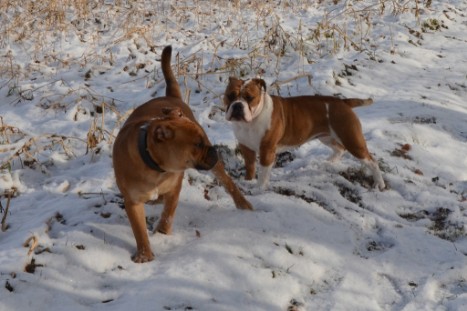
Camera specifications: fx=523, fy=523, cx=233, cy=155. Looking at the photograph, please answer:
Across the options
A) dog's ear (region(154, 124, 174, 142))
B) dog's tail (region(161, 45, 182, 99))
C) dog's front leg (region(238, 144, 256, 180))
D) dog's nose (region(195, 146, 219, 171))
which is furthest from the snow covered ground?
dog's ear (region(154, 124, 174, 142))

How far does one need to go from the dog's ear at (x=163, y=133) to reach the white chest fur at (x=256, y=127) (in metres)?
1.83

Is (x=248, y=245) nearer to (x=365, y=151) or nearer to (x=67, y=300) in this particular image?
(x=67, y=300)

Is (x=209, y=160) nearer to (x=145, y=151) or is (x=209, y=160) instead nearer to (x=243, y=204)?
(x=145, y=151)

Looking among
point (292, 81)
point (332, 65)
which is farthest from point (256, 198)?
point (332, 65)

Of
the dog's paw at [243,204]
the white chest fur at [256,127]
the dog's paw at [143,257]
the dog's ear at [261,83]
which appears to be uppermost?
the dog's ear at [261,83]

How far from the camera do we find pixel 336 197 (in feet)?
16.5

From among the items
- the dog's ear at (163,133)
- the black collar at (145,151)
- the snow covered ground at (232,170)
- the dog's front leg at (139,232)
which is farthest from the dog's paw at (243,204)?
the dog's ear at (163,133)

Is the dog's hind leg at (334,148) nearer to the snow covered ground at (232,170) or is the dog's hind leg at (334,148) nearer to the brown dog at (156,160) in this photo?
the snow covered ground at (232,170)

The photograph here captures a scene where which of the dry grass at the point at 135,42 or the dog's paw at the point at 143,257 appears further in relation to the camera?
the dry grass at the point at 135,42

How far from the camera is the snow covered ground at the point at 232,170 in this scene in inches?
141

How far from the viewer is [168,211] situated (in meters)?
4.08

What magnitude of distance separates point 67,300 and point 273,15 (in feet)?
27.5

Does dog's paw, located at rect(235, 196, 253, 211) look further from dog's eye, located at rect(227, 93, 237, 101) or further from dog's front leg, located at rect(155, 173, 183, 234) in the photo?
dog's eye, located at rect(227, 93, 237, 101)

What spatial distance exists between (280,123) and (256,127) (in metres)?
0.29
